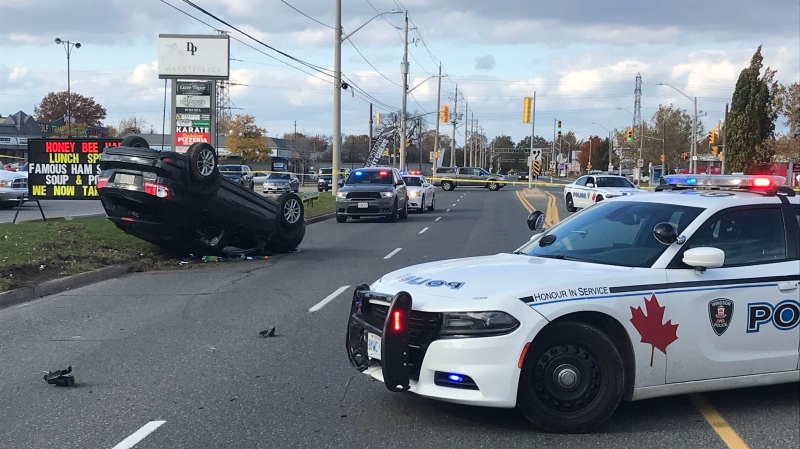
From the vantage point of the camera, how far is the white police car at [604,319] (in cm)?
502

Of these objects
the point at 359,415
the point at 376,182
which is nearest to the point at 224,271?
the point at 359,415

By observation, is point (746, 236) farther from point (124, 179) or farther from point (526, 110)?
point (526, 110)

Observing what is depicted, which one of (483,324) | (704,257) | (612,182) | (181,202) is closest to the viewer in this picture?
(483,324)

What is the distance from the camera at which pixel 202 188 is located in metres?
13.9

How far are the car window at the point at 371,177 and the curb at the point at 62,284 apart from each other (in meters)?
12.8

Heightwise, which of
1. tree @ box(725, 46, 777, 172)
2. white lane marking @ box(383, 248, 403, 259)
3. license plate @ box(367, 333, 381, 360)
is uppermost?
tree @ box(725, 46, 777, 172)

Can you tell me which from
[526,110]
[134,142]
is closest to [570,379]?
[134,142]

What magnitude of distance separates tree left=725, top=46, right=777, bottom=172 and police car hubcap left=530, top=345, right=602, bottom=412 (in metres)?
53.4

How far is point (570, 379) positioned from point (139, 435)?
2825 mm

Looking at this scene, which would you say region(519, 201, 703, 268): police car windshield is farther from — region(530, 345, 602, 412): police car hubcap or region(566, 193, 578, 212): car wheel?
region(566, 193, 578, 212): car wheel

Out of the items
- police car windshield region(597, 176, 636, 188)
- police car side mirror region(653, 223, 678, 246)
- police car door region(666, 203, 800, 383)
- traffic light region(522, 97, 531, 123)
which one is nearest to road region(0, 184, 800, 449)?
police car door region(666, 203, 800, 383)

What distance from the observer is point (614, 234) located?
6.32 meters

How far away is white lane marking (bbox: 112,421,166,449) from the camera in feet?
17.0

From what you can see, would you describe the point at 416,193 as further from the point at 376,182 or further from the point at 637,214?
the point at 637,214
